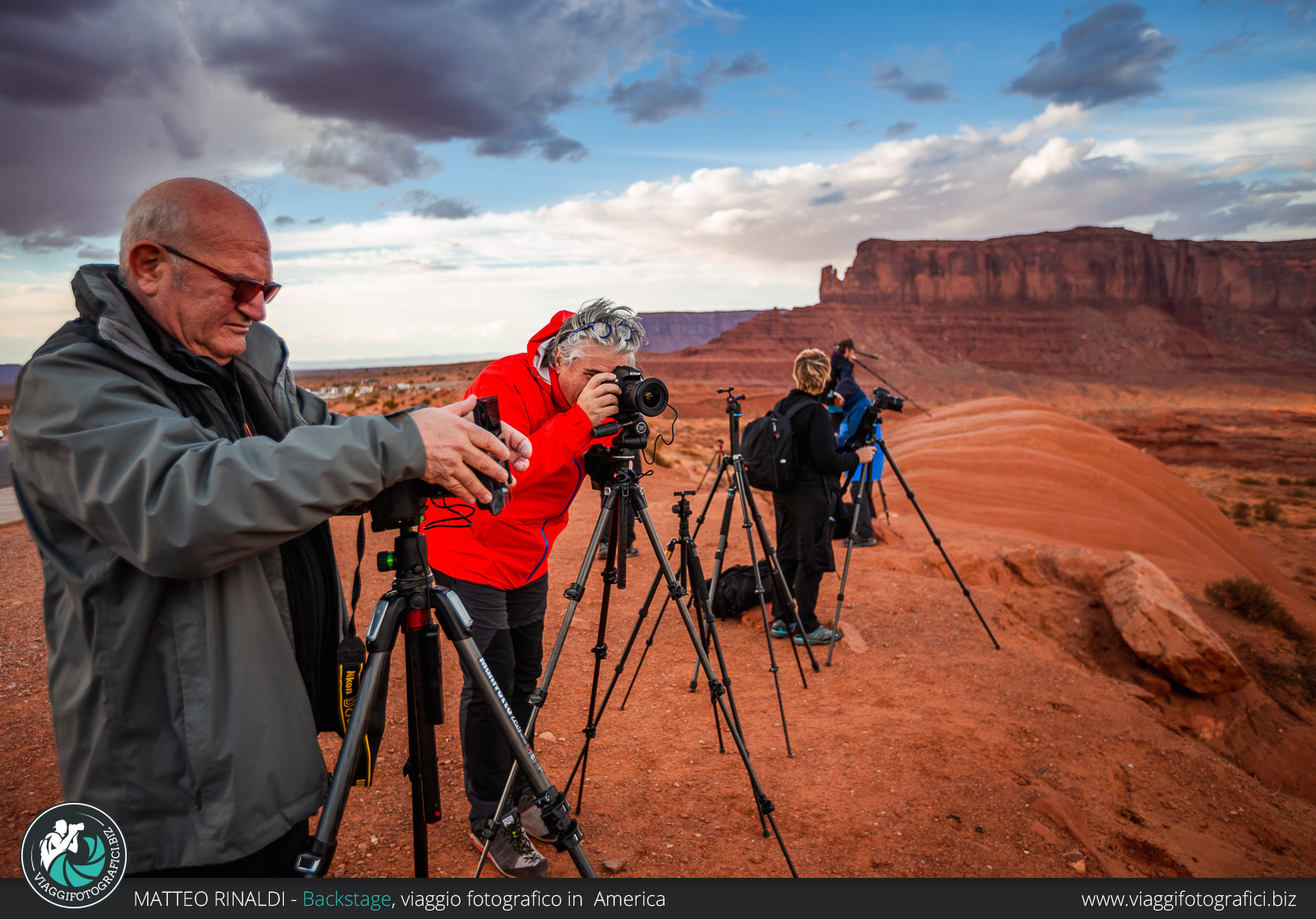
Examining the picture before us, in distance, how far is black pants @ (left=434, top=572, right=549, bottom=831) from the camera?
2.60 m

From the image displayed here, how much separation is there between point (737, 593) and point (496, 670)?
3.79 metres

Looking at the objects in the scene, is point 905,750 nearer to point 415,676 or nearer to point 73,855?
point 415,676

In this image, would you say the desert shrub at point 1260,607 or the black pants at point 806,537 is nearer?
the black pants at point 806,537

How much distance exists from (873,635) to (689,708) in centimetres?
224

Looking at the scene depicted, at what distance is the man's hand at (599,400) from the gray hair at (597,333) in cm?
22

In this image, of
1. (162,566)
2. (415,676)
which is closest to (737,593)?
(415,676)

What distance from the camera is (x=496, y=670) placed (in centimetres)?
270

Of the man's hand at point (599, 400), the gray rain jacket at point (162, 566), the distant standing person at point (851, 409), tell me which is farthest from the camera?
the distant standing person at point (851, 409)

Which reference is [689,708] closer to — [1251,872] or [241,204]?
[1251,872]

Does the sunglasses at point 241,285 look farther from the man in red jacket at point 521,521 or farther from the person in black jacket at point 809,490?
the person in black jacket at point 809,490

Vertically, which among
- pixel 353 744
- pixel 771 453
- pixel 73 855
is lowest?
pixel 73 855

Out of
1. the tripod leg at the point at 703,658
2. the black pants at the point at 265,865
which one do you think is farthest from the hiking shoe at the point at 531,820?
the black pants at the point at 265,865

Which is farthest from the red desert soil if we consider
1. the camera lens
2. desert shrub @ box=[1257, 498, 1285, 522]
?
desert shrub @ box=[1257, 498, 1285, 522]

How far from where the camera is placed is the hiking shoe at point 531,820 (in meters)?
3.00
